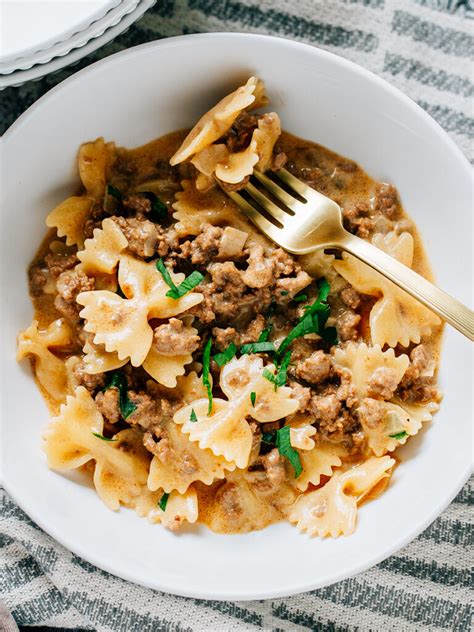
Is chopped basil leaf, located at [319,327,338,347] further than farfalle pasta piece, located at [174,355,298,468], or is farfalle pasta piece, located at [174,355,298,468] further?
chopped basil leaf, located at [319,327,338,347]

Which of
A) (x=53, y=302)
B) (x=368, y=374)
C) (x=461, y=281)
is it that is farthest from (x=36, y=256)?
(x=461, y=281)

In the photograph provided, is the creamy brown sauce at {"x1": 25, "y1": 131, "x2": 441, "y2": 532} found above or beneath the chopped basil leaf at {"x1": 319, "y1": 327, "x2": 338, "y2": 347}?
above

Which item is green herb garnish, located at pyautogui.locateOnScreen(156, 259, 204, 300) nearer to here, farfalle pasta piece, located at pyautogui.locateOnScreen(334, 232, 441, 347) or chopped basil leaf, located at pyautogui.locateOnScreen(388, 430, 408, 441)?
farfalle pasta piece, located at pyautogui.locateOnScreen(334, 232, 441, 347)

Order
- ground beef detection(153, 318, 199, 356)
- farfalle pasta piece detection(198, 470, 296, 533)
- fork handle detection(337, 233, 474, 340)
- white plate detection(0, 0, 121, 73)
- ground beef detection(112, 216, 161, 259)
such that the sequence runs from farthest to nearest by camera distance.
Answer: farfalle pasta piece detection(198, 470, 296, 533)
ground beef detection(112, 216, 161, 259)
ground beef detection(153, 318, 199, 356)
fork handle detection(337, 233, 474, 340)
white plate detection(0, 0, 121, 73)

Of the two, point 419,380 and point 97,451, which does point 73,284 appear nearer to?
point 97,451

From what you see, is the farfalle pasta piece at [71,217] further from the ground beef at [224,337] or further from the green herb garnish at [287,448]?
the green herb garnish at [287,448]

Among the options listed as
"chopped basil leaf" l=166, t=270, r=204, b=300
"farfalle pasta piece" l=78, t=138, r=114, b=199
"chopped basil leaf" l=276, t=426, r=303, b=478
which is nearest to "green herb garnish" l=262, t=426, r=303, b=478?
"chopped basil leaf" l=276, t=426, r=303, b=478

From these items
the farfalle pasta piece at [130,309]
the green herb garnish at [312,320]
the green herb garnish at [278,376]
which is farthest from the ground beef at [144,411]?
the green herb garnish at [312,320]
